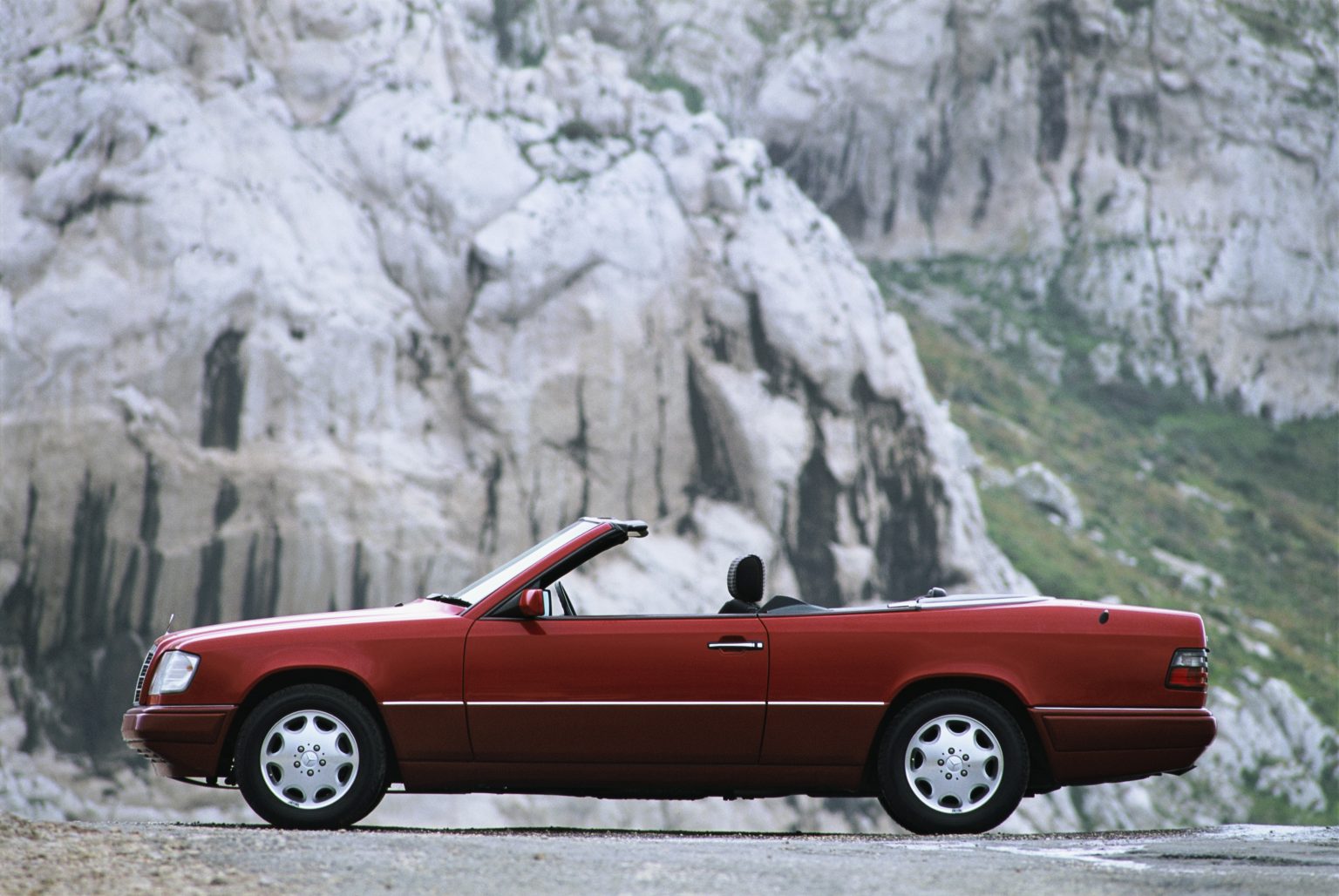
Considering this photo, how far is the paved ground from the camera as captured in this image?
4.69 metres

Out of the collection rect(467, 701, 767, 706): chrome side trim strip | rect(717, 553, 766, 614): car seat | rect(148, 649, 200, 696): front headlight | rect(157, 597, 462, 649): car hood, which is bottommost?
rect(467, 701, 767, 706): chrome side trim strip

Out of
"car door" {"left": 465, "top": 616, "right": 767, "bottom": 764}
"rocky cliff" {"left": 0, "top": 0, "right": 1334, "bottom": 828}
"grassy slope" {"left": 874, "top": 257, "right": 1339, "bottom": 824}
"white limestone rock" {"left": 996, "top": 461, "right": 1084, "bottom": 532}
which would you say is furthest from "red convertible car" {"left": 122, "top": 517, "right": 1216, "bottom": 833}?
"white limestone rock" {"left": 996, "top": 461, "right": 1084, "bottom": 532}

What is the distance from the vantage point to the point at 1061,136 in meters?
51.1

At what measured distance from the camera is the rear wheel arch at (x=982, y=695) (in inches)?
251

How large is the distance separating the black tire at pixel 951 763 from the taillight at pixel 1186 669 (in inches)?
28.6

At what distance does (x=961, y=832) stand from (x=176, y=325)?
26.7 metres

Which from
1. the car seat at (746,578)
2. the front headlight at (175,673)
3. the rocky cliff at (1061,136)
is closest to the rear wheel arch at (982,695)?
the car seat at (746,578)

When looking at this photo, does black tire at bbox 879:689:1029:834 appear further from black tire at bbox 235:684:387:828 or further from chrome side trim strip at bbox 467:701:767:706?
black tire at bbox 235:684:387:828

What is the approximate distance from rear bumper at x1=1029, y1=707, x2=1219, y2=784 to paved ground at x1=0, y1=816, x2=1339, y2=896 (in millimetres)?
362

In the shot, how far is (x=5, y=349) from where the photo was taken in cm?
2950

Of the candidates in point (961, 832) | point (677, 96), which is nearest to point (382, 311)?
point (677, 96)

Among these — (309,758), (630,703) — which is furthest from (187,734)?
(630,703)

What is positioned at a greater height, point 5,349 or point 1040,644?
point 5,349

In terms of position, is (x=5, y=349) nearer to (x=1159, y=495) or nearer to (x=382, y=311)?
(x=382, y=311)
